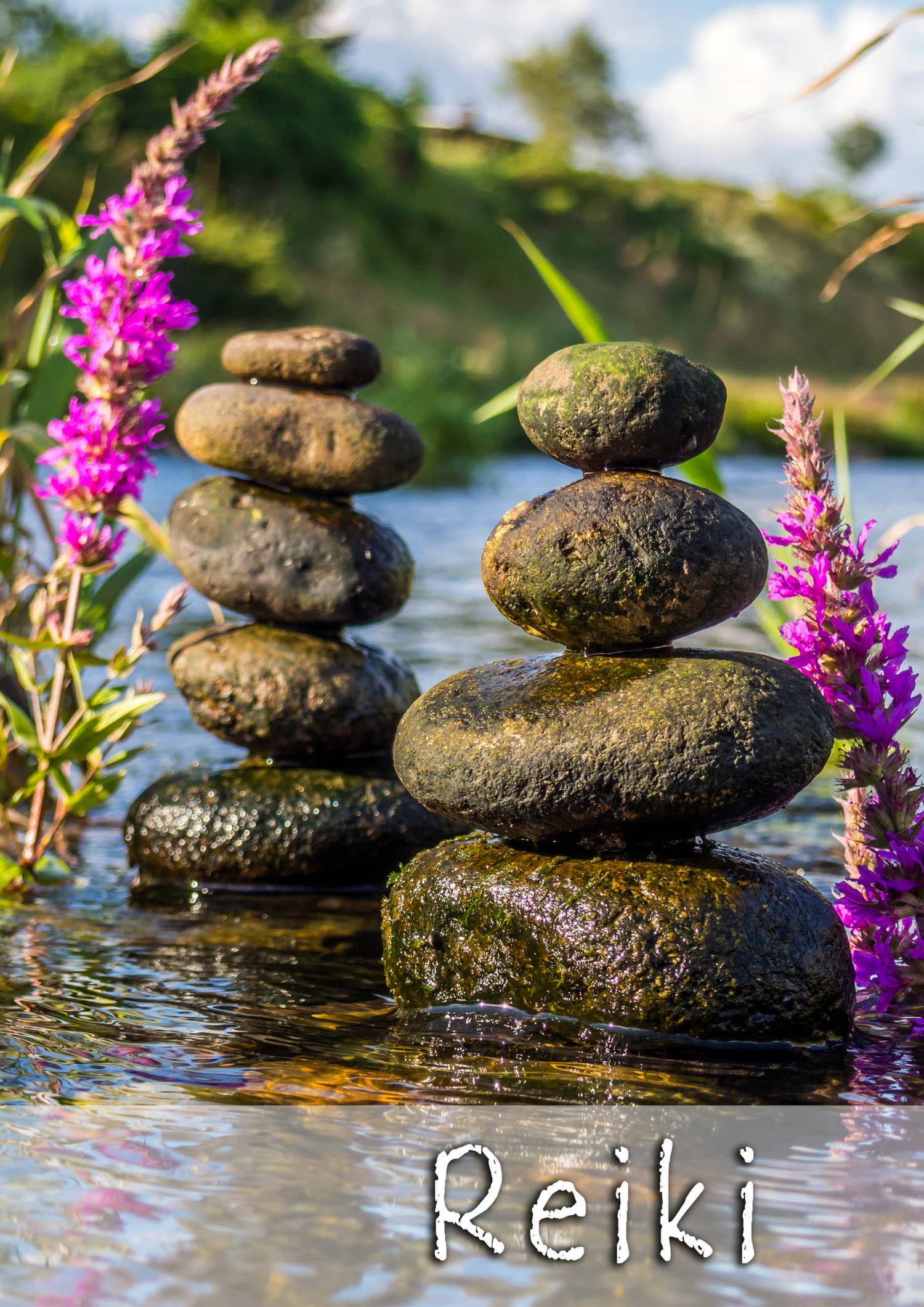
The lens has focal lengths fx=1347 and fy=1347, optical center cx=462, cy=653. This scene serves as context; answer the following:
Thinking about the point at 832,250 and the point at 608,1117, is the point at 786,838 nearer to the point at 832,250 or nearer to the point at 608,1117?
the point at 608,1117

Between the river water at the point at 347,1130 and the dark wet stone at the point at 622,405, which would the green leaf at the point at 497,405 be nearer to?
the dark wet stone at the point at 622,405

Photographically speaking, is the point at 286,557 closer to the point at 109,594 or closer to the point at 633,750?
the point at 109,594

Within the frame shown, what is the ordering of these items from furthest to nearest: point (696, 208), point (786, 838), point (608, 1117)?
point (696, 208), point (786, 838), point (608, 1117)

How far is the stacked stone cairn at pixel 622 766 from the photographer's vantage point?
3359mm

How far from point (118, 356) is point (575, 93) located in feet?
311

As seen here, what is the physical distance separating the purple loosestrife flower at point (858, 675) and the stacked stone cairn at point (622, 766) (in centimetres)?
14

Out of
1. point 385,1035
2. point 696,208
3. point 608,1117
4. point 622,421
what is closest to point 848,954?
point 608,1117

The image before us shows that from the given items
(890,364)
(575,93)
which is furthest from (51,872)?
(575,93)

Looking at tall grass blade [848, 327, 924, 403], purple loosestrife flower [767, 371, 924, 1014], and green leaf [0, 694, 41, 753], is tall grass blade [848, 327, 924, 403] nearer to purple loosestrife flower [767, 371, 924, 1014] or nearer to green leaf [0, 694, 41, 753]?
purple loosestrife flower [767, 371, 924, 1014]

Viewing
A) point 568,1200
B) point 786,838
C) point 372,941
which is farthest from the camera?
point 786,838

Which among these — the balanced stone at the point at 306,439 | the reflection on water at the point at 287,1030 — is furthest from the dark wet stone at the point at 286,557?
the reflection on water at the point at 287,1030

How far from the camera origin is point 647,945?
10.9 ft

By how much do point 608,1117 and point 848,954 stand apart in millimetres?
1002

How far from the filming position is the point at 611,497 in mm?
3629
